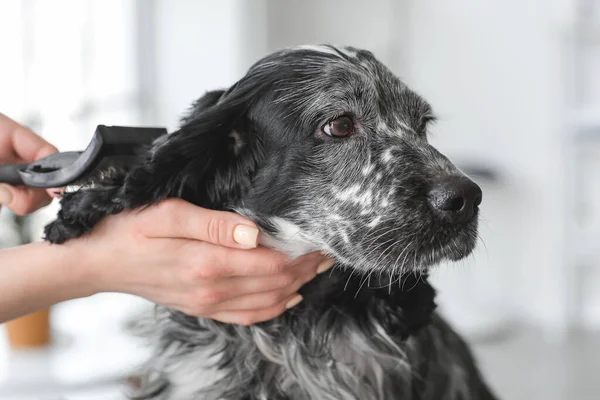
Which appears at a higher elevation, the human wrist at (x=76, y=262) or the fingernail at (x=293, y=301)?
the human wrist at (x=76, y=262)

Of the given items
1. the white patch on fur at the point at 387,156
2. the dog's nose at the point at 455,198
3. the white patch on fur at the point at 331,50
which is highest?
the white patch on fur at the point at 331,50

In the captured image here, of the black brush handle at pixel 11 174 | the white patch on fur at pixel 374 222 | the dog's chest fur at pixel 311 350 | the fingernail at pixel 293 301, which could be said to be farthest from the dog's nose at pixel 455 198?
the black brush handle at pixel 11 174

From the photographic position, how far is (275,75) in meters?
1.43

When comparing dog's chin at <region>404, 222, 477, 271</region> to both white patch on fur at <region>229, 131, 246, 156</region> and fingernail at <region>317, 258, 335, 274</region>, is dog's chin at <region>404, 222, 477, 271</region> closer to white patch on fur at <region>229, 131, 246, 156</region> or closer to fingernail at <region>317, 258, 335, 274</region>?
fingernail at <region>317, 258, 335, 274</region>

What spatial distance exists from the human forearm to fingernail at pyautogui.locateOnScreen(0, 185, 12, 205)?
8.5 inches

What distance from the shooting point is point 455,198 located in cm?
126

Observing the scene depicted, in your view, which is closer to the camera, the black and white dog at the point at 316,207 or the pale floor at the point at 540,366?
the black and white dog at the point at 316,207

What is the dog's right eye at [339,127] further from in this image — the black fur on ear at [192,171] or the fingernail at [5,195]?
the fingernail at [5,195]

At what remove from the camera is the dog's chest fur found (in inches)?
58.0

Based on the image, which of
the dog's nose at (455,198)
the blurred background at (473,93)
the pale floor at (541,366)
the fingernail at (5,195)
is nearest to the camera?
the dog's nose at (455,198)

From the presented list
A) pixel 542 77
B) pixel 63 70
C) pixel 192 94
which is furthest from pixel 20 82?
pixel 542 77

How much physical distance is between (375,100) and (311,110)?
134 millimetres

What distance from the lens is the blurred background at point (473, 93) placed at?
405cm

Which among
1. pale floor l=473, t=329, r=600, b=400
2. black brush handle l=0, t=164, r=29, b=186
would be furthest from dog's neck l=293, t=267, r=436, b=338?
pale floor l=473, t=329, r=600, b=400
